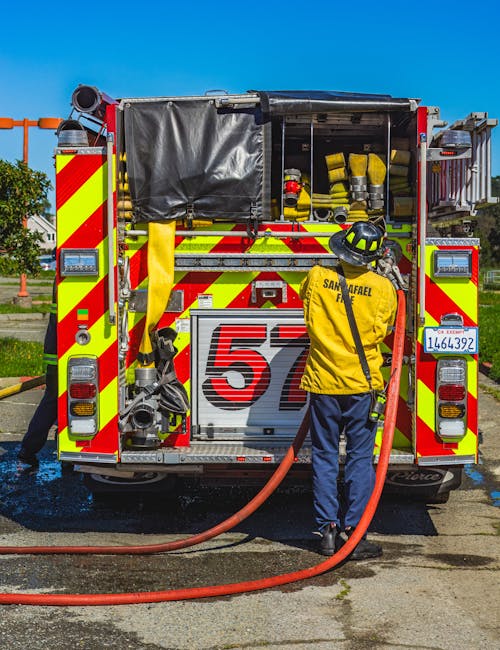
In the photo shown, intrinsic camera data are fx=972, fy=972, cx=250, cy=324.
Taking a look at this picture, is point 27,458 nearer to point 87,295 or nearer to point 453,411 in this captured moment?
point 87,295

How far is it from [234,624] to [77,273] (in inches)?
98.5

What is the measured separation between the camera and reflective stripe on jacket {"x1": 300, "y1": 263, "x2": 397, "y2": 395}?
19.5 ft

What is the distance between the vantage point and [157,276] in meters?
6.26

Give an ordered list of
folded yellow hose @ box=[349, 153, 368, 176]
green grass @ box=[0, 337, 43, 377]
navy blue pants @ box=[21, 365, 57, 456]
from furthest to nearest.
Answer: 1. green grass @ box=[0, 337, 43, 377]
2. navy blue pants @ box=[21, 365, 57, 456]
3. folded yellow hose @ box=[349, 153, 368, 176]

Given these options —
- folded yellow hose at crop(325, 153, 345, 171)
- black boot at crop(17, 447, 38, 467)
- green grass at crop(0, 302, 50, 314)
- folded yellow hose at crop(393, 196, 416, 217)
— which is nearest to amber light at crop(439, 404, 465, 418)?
folded yellow hose at crop(393, 196, 416, 217)

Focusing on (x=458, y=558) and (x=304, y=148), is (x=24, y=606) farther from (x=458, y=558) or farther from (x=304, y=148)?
(x=304, y=148)

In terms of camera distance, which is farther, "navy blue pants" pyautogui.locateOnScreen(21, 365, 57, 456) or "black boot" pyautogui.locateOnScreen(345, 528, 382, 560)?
"navy blue pants" pyautogui.locateOnScreen(21, 365, 57, 456)

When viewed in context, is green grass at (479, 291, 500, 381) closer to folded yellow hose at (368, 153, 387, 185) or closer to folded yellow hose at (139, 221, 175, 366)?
folded yellow hose at (368, 153, 387, 185)

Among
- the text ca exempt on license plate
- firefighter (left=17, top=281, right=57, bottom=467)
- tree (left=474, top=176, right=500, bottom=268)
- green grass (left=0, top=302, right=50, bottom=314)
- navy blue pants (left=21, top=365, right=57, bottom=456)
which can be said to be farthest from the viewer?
tree (left=474, top=176, right=500, bottom=268)

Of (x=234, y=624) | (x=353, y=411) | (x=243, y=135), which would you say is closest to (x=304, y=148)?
(x=243, y=135)

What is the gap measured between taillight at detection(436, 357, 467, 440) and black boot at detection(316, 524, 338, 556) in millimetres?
912

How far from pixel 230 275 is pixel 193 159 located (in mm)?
799

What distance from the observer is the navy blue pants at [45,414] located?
7.94m

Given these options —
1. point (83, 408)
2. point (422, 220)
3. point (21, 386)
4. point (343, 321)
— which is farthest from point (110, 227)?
point (21, 386)
